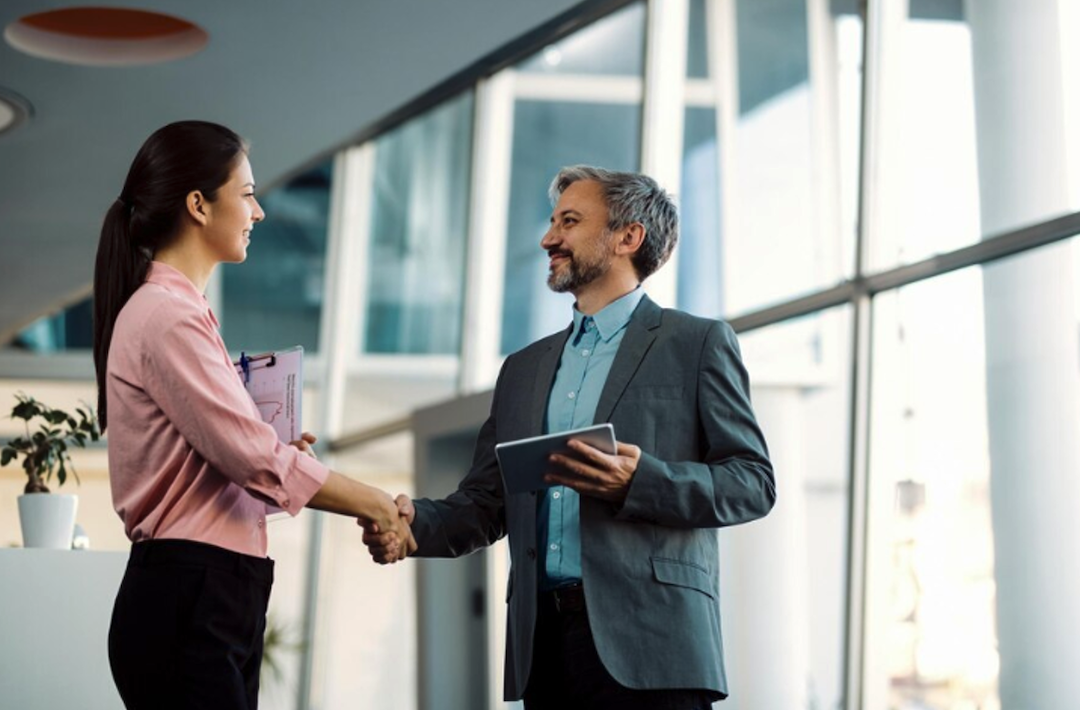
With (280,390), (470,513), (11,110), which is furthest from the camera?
(11,110)

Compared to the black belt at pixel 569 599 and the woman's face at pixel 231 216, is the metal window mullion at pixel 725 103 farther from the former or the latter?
the woman's face at pixel 231 216

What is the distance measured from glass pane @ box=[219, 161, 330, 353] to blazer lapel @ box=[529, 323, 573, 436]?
639 centimetres

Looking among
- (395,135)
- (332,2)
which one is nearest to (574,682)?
(332,2)

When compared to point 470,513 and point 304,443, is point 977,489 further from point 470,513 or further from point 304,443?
point 304,443

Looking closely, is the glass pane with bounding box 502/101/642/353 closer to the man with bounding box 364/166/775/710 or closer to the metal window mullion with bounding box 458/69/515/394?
the metal window mullion with bounding box 458/69/515/394

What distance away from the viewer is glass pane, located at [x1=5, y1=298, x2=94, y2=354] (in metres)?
9.19

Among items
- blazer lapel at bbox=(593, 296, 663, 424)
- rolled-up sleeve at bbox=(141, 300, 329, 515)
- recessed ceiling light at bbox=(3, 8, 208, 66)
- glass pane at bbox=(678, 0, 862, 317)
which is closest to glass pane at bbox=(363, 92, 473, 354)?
glass pane at bbox=(678, 0, 862, 317)

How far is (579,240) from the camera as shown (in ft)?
9.29

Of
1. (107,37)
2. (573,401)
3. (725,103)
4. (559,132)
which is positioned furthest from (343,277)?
(573,401)

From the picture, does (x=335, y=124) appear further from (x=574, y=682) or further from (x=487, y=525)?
(x=574, y=682)

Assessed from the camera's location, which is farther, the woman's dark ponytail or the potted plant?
the potted plant

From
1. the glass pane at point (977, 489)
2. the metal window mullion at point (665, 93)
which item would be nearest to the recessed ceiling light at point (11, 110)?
the metal window mullion at point (665, 93)

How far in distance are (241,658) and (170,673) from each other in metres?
0.11

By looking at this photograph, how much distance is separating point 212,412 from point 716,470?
882 mm
